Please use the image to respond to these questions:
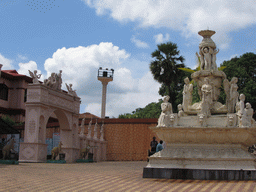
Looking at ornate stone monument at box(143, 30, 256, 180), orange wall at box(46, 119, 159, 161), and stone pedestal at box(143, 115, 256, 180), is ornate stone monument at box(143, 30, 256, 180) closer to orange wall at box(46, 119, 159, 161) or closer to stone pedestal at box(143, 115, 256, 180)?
stone pedestal at box(143, 115, 256, 180)

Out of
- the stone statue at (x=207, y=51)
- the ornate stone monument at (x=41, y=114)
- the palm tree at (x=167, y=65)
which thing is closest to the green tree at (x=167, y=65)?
the palm tree at (x=167, y=65)

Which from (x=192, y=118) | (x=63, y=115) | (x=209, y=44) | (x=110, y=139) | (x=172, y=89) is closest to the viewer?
(x=192, y=118)

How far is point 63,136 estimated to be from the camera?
25125mm

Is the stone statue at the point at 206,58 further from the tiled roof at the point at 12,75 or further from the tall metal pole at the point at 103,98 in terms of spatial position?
the tall metal pole at the point at 103,98

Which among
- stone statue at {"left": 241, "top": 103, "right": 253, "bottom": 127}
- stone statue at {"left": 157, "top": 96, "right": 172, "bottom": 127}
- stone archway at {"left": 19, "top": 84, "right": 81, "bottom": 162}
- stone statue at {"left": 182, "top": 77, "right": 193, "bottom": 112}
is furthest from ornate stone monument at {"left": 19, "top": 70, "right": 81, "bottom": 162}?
stone statue at {"left": 241, "top": 103, "right": 253, "bottom": 127}

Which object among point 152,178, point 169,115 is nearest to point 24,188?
point 152,178

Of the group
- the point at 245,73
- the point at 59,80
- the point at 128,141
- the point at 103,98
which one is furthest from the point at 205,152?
the point at 103,98

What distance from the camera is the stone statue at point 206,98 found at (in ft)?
34.1

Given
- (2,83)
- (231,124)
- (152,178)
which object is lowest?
(152,178)

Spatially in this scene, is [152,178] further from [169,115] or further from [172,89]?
[172,89]

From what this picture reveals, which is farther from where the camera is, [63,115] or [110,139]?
[110,139]

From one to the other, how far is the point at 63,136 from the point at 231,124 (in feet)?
56.2

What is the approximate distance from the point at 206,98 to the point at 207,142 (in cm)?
137

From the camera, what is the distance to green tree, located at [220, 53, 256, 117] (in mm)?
29297
